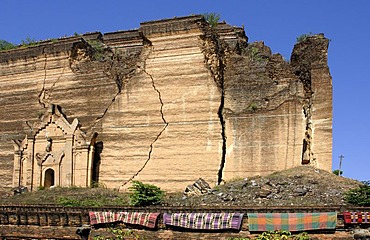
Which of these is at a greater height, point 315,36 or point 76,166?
point 315,36

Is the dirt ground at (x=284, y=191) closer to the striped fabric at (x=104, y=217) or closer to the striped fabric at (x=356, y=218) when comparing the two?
the striped fabric at (x=356, y=218)

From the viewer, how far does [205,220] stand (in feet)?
48.2

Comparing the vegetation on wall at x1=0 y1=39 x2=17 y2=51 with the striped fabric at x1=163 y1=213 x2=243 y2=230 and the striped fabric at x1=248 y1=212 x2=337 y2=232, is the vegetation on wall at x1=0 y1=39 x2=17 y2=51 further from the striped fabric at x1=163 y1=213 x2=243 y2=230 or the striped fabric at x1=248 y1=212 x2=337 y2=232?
the striped fabric at x1=248 y1=212 x2=337 y2=232

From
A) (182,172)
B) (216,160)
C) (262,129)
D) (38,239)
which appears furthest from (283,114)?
(38,239)

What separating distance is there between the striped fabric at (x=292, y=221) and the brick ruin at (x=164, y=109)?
8081 mm

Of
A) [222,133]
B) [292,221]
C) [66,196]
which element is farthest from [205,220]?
[66,196]

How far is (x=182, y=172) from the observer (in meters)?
23.5

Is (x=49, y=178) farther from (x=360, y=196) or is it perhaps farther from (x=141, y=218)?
(x=360, y=196)

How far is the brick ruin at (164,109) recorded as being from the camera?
2231 cm

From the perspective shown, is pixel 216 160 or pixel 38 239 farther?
pixel 216 160

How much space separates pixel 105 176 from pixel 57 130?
350cm

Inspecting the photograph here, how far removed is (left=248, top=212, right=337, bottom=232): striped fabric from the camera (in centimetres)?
1371

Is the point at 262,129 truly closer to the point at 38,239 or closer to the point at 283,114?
the point at 283,114

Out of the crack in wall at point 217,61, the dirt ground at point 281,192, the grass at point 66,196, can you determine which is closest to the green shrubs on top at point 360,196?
Result: the dirt ground at point 281,192
